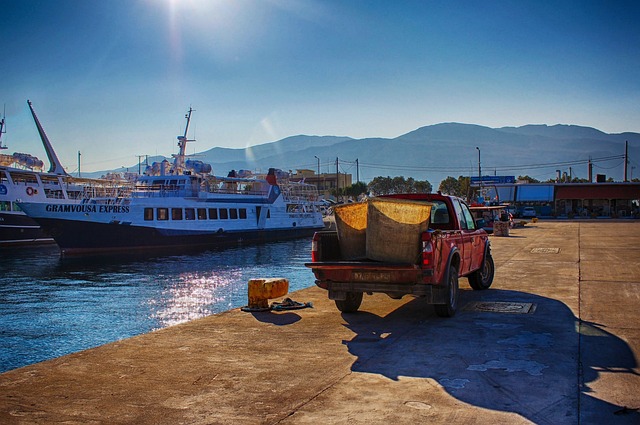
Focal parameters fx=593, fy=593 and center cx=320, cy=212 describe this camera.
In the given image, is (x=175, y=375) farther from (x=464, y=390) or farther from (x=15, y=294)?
(x=15, y=294)

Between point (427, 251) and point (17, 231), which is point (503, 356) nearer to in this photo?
point (427, 251)

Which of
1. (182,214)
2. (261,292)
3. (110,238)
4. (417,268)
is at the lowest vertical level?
(110,238)

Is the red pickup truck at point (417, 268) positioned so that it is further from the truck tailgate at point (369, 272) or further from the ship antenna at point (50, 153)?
the ship antenna at point (50, 153)

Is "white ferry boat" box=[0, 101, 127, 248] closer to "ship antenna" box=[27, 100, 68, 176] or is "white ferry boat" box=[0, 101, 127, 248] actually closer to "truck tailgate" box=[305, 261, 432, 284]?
"ship antenna" box=[27, 100, 68, 176]

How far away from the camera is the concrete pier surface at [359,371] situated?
17.4 feet

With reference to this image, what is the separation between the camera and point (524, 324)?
9.12 metres

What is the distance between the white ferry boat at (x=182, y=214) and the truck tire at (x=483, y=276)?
34460 mm

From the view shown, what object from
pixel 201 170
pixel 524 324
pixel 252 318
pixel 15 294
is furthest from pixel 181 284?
pixel 201 170

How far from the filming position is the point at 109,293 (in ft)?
75.9

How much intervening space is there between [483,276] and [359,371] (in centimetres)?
703

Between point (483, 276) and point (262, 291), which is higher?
point (262, 291)

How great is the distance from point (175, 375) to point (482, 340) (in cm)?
406

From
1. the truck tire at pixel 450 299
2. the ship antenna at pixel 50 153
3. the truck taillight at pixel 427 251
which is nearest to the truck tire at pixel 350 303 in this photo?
the truck tire at pixel 450 299

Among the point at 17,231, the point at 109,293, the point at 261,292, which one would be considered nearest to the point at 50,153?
the point at 17,231
